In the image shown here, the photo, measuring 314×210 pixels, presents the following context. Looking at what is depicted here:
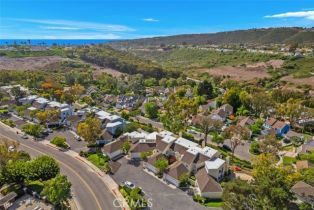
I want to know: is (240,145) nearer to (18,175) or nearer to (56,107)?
(18,175)

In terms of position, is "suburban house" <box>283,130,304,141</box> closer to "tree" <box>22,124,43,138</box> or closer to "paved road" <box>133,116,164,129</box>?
"paved road" <box>133,116,164,129</box>

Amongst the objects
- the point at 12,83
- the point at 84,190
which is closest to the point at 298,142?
the point at 84,190

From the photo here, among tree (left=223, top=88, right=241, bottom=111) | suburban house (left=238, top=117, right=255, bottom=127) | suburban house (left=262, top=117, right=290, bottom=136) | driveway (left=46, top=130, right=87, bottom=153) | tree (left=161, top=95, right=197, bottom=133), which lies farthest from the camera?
tree (left=223, top=88, right=241, bottom=111)

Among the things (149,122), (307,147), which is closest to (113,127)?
(149,122)

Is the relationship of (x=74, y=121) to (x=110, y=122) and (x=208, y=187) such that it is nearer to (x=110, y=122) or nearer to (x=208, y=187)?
(x=110, y=122)

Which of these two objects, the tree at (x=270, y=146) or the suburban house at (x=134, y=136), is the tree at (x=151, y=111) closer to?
the suburban house at (x=134, y=136)

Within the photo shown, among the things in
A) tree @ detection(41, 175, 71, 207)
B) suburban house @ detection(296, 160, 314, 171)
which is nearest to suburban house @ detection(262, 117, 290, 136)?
suburban house @ detection(296, 160, 314, 171)
